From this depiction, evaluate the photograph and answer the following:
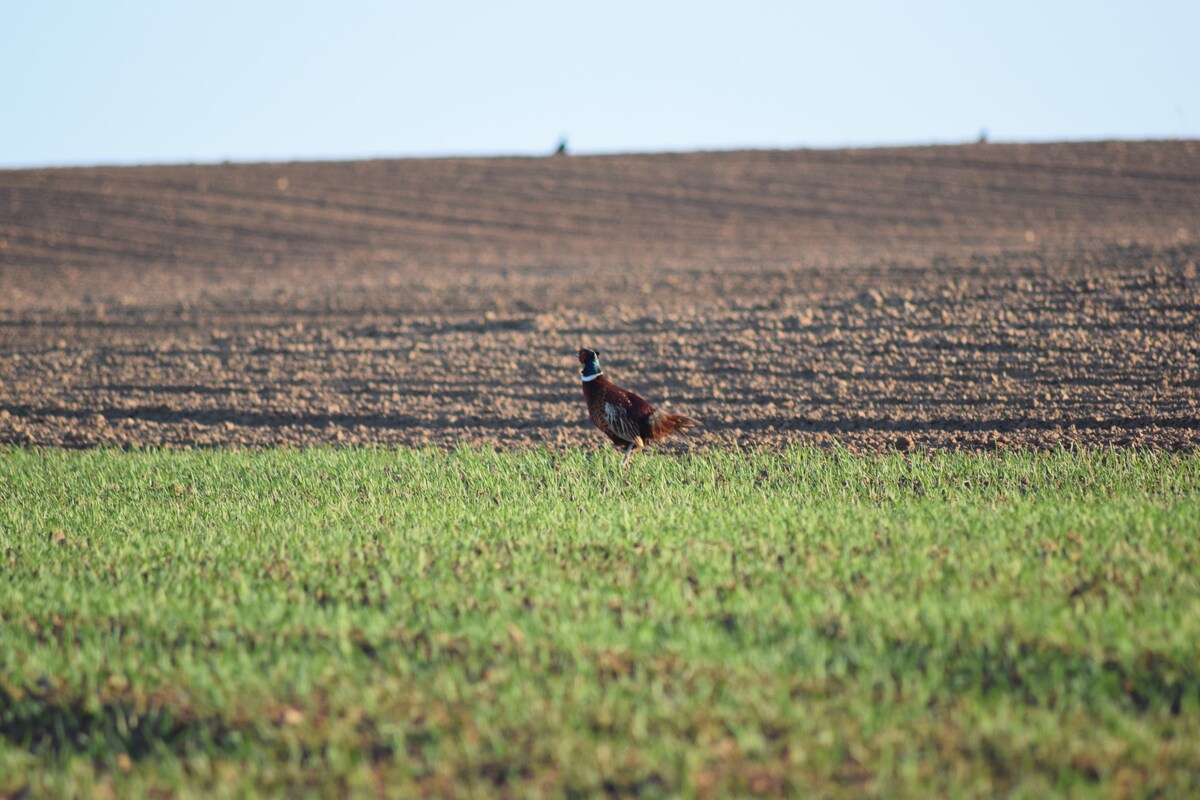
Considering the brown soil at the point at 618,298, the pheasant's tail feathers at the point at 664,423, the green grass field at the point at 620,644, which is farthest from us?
the brown soil at the point at 618,298

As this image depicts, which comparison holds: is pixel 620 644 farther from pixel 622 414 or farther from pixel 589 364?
pixel 589 364

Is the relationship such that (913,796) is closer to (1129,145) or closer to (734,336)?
(734,336)

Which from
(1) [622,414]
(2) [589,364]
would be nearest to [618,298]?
(2) [589,364]

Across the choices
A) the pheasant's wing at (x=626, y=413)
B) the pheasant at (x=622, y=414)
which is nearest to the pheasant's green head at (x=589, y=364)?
the pheasant at (x=622, y=414)

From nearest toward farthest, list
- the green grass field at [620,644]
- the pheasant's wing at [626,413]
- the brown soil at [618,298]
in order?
the green grass field at [620,644] → the pheasant's wing at [626,413] → the brown soil at [618,298]

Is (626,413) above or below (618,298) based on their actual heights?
below

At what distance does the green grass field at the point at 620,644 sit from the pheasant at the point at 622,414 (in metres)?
1.03

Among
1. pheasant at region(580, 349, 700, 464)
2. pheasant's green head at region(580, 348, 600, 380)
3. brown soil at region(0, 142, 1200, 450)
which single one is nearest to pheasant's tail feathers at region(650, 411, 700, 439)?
pheasant at region(580, 349, 700, 464)

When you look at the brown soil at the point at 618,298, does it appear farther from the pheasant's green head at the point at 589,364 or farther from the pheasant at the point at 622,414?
the pheasant's green head at the point at 589,364

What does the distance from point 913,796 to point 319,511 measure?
455 centimetres

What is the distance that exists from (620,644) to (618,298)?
12.7 meters

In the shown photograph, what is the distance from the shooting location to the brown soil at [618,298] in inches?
401

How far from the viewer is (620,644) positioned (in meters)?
4.10

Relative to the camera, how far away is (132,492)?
757 centimetres
